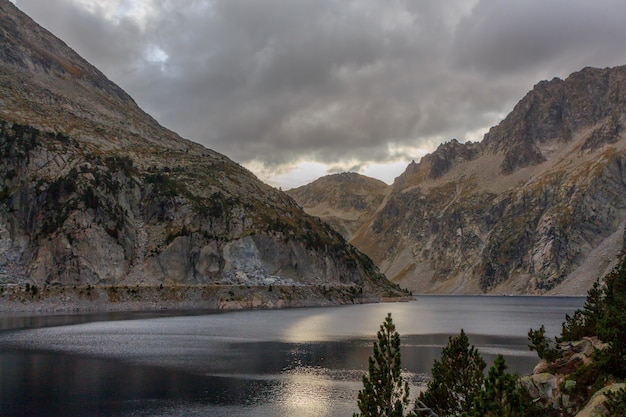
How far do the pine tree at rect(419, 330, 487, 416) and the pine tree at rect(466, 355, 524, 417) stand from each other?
9.65 m

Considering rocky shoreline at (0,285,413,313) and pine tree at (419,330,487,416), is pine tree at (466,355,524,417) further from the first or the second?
rocky shoreline at (0,285,413,313)

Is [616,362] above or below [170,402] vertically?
above

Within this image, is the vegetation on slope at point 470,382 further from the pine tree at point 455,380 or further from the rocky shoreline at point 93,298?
the rocky shoreline at point 93,298

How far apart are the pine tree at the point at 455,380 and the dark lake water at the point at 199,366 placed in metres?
15.4

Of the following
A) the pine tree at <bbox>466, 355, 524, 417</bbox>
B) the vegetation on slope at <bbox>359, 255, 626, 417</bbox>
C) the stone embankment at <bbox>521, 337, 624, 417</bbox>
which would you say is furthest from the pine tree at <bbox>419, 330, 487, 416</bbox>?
the pine tree at <bbox>466, 355, 524, 417</bbox>

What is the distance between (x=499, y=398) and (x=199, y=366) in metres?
54.3

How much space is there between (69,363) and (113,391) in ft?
62.8

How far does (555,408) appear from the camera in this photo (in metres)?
31.3

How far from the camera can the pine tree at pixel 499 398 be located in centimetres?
1958

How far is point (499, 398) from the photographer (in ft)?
65.9

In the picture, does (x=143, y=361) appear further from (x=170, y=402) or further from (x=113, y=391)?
(x=170, y=402)

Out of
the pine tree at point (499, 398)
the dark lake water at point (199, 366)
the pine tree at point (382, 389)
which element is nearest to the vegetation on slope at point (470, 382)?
the pine tree at point (382, 389)

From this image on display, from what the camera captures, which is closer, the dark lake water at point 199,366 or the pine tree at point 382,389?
the pine tree at point 382,389

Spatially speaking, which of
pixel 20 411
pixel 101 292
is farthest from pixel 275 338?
pixel 101 292
